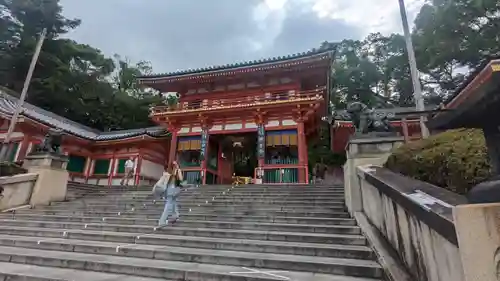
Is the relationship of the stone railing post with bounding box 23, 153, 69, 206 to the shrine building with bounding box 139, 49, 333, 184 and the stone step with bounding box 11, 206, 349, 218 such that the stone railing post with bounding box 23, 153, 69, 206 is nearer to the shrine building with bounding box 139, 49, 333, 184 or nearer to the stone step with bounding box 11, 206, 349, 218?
the stone step with bounding box 11, 206, 349, 218

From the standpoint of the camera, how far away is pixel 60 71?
24172 millimetres

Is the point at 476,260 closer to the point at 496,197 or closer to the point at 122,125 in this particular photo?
the point at 496,197

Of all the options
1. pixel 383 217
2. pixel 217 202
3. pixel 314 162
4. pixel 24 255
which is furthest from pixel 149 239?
pixel 314 162

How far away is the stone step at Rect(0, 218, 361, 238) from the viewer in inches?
188

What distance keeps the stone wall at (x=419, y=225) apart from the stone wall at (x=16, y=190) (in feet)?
31.0

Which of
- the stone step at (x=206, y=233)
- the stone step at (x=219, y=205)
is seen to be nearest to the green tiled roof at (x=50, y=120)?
the stone step at (x=219, y=205)

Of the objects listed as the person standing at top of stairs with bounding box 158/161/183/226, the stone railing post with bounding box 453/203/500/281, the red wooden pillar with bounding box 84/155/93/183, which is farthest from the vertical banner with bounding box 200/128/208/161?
the stone railing post with bounding box 453/203/500/281

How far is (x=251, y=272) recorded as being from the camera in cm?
338

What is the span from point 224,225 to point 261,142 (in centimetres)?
847

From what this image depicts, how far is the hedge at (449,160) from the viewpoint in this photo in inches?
126

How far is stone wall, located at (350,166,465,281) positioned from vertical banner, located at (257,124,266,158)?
375 inches

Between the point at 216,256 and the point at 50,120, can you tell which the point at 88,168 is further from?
the point at 216,256

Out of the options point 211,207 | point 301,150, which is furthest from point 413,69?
point 211,207

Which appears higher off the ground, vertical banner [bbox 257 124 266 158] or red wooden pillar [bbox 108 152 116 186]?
vertical banner [bbox 257 124 266 158]
